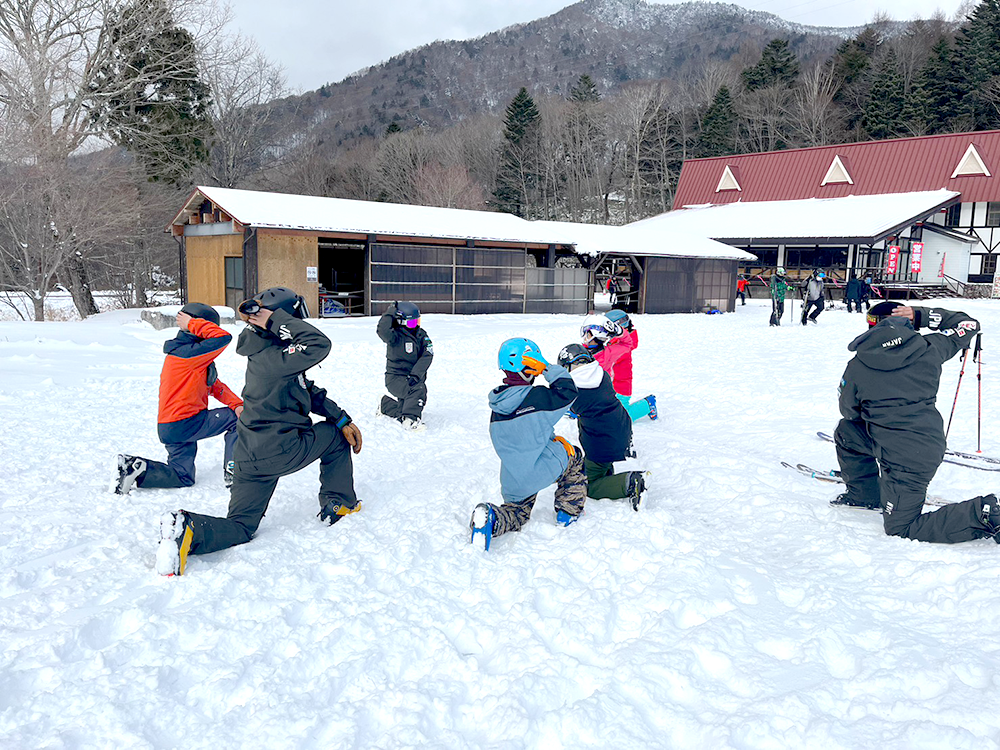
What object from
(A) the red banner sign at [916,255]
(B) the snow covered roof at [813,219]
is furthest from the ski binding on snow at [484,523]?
(A) the red banner sign at [916,255]

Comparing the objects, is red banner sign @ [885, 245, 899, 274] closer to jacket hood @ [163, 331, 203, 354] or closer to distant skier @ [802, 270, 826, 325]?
distant skier @ [802, 270, 826, 325]

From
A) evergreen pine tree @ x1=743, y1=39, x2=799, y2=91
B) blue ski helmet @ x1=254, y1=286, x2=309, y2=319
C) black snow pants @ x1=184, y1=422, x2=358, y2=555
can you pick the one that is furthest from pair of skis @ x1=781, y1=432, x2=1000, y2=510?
evergreen pine tree @ x1=743, y1=39, x2=799, y2=91

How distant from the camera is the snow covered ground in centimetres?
254

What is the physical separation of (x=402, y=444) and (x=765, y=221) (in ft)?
94.0

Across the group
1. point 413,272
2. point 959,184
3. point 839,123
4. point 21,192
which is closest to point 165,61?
point 21,192

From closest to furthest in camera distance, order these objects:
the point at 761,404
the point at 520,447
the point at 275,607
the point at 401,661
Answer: the point at 401,661, the point at 275,607, the point at 520,447, the point at 761,404

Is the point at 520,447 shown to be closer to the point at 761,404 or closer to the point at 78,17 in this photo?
the point at 761,404

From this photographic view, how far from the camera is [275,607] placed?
333cm

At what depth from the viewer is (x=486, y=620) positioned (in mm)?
3293

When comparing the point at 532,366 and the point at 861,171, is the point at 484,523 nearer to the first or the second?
the point at 532,366

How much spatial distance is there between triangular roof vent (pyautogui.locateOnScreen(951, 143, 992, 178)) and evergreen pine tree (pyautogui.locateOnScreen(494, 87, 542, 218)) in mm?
28246

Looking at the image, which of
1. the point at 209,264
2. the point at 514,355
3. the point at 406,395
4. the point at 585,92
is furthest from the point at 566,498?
the point at 585,92

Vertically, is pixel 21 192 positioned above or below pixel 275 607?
above

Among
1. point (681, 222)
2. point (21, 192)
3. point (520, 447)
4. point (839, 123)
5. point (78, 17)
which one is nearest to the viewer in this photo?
point (520, 447)
